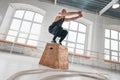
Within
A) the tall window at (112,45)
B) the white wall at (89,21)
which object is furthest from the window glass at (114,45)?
the white wall at (89,21)

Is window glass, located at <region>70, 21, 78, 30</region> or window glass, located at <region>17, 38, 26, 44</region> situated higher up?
window glass, located at <region>70, 21, 78, 30</region>

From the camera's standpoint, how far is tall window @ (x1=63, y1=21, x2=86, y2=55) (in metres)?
5.57

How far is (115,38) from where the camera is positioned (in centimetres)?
621

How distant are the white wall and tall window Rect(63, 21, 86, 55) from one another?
35 cm

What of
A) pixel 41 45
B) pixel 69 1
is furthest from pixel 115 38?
pixel 41 45

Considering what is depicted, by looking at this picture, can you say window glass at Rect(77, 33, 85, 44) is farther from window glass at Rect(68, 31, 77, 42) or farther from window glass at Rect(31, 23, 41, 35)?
window glass at Rect(31, 23, 41, 35)

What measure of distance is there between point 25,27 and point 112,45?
4.43 m

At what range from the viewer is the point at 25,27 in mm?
5461

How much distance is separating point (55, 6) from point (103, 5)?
2358 millimetres

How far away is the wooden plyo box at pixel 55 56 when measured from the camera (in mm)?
1944

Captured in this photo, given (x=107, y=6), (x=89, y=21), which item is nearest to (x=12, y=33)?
(x=89, y=21)

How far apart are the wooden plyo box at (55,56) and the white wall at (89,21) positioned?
291cm

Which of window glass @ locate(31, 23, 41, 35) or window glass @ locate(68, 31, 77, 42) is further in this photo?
window glass @ locate(68, 31, 77, 42)

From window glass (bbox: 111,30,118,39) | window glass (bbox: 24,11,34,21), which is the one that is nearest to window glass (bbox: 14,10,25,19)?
window glass (bbox: 24,11,34,21)
